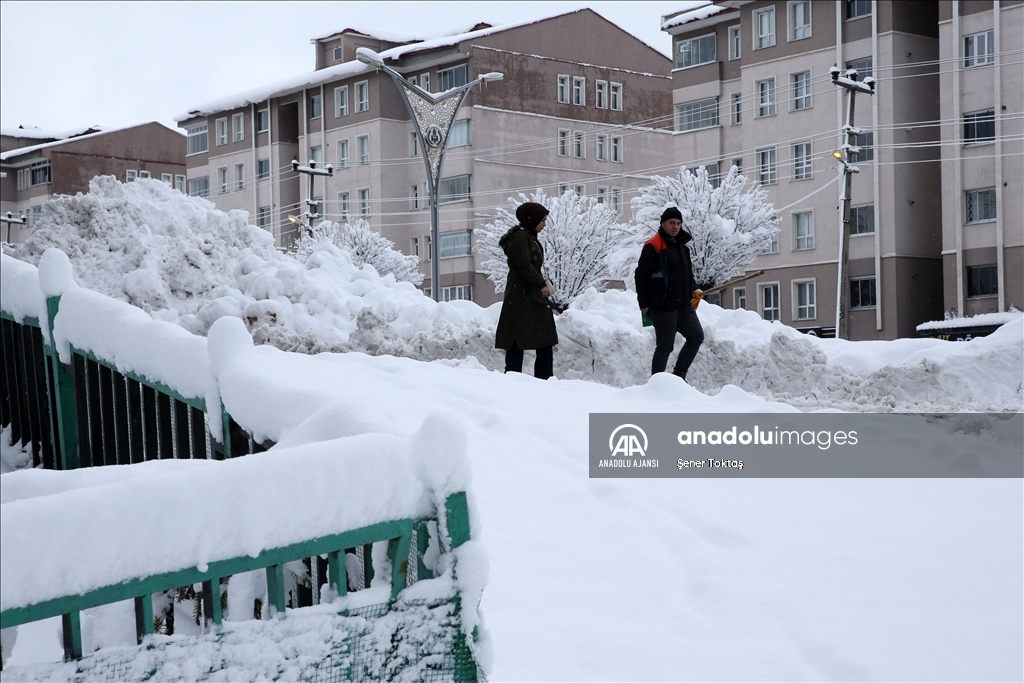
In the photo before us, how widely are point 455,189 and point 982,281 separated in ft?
69.9

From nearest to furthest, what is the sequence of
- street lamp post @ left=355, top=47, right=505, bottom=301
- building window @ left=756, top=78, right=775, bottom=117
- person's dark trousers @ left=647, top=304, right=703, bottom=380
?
person's dark trousers @ left=647, top=304, right=703, bottom=380, street lamp post @ left=355, top=47, right=505, bottom=301, building window @ left=756, top=78, right=775, bottom=117

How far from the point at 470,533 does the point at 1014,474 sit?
15.2 ft

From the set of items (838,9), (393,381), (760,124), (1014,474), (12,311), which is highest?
(838,9)

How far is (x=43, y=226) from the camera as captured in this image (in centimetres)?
1234

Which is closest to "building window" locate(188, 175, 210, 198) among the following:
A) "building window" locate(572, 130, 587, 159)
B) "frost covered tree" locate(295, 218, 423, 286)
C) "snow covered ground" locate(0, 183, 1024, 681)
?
"frost covered tree" locate(295, 218, 423, 286)

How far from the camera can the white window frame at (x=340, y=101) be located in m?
45.7

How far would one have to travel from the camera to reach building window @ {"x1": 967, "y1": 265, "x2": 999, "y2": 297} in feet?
101

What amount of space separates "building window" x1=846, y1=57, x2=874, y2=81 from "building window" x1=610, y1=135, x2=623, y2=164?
13.1 metres

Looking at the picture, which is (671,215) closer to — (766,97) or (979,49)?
(979,49)

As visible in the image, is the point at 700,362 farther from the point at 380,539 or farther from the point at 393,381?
the point at 380,539

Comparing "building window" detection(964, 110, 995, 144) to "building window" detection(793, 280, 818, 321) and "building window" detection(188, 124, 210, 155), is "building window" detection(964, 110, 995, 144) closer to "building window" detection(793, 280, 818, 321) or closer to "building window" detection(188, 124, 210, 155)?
"building window" detection(793, 280, 818, 321)

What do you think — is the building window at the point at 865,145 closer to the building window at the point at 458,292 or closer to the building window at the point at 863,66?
the building window at the point at 863,66

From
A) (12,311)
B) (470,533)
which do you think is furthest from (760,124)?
(470,533)

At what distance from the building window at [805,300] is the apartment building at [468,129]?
38.7 feet
